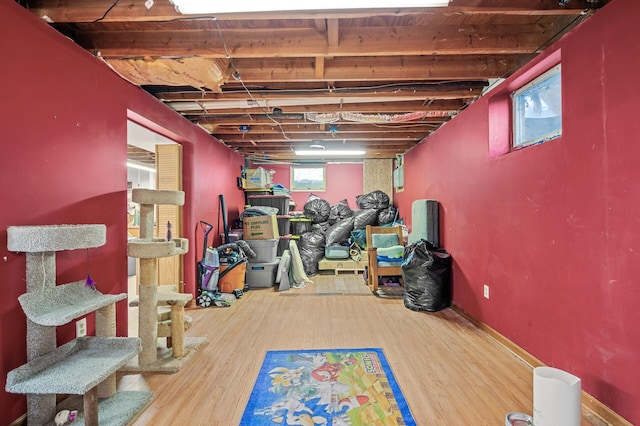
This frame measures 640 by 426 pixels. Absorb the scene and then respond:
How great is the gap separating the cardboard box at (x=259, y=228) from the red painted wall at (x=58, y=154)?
2.28m

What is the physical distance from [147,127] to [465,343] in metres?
3.54

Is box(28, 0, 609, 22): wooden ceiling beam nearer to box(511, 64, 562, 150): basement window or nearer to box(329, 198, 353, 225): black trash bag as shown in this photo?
box(511, 64, 562, 150): basement window

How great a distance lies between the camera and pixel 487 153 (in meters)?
2.77

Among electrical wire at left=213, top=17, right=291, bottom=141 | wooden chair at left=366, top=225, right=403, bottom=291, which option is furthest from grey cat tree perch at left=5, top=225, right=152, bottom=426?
wooden chair at left=366, top=225, right=403, bottom=291

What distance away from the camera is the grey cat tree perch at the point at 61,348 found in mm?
1427

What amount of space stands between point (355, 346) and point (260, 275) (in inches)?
94.9

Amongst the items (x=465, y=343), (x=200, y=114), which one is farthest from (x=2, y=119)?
(x=465, y=343)

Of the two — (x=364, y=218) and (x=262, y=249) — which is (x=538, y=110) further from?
(x=262, y=249)

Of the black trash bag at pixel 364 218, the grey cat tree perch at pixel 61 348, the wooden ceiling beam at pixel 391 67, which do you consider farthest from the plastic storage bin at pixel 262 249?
the grey cat tree perch at pixel 61 348

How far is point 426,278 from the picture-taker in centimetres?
338

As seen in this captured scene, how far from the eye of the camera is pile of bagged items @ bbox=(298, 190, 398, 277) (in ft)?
17.7

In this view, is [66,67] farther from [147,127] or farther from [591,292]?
[591,292]

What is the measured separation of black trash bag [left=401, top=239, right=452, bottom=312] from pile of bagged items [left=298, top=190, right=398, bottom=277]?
206 cm

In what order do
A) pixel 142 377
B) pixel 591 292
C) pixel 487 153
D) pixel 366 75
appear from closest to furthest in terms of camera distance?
pixel 591 292 < pixel 142 377 < pixel 366 75 < pixel 487 153
